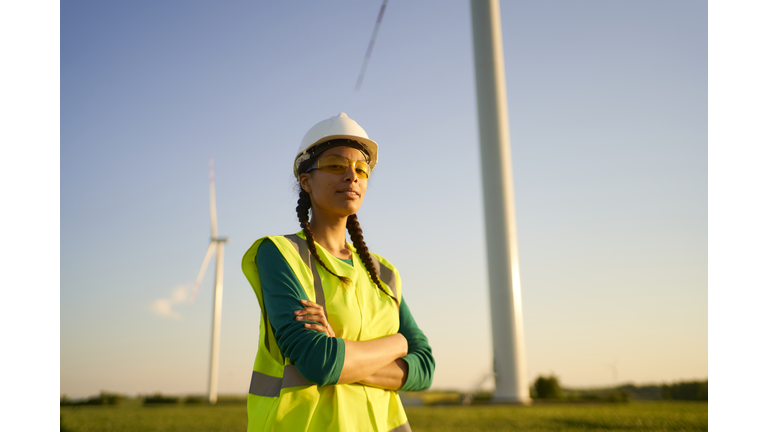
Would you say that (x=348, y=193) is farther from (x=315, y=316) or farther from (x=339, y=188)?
(x=315, y=316)

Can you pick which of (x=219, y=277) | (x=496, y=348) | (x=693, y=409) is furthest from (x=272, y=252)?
(x=219, y=277)

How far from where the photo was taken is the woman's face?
3.62m

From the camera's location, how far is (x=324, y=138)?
3.66 metres

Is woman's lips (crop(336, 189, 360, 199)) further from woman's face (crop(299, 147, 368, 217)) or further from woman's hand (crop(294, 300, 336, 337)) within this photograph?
woman's hand (crop(294, 300, 336, 337))

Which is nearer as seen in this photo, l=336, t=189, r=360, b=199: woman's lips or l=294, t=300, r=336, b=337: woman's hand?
l=294, t=300, r=336, b=337: woman's hand

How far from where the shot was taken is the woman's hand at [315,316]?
3.03m

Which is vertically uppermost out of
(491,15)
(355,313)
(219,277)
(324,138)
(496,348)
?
(491,15)

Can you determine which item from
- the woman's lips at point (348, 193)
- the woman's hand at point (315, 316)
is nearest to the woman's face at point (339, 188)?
the woman's lips at point (348, 193)

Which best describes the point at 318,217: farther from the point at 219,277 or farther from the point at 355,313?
the point at 219,277

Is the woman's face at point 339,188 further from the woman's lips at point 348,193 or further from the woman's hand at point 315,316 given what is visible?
the woman's hand at point 315,316

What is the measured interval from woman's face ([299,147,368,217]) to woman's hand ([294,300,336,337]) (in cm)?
78

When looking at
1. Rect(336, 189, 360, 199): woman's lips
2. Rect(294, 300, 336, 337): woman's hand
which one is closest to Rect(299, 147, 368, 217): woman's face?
Rect(336, 189, 360, 199): woman's lips

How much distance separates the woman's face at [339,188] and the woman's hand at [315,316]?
0.78 meters

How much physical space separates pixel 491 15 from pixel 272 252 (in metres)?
36.4
